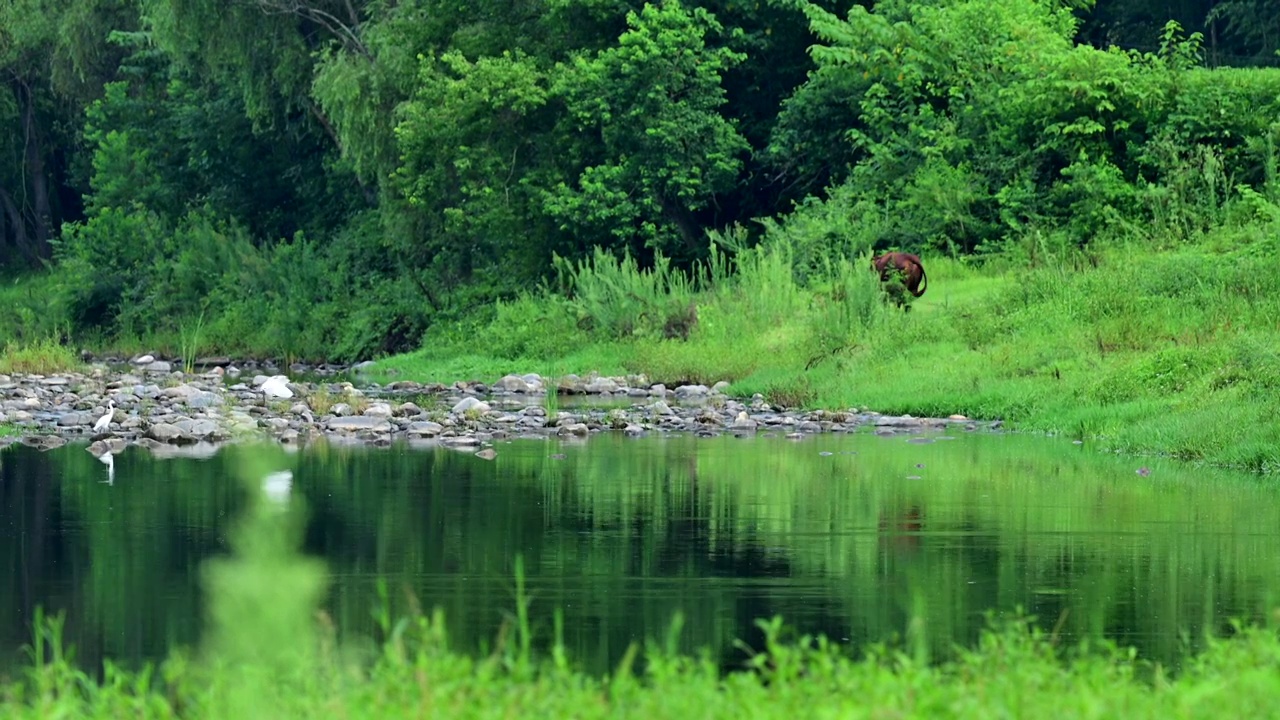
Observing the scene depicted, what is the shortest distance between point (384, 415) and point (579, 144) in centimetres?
1590

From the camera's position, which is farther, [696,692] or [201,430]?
[201,430]

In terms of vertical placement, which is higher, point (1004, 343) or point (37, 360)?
point (1004, 343)

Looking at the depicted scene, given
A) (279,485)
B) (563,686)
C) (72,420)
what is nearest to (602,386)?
(72,420)

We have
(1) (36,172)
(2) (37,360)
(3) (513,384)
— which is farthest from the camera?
(1) (36,172)

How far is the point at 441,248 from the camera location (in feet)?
139

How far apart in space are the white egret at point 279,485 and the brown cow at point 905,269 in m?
12.3

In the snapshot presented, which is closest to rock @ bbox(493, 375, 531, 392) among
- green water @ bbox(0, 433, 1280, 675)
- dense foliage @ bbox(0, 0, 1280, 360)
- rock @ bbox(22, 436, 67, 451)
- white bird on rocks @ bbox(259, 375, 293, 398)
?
dense foliage @ bbox(0, 0, 1280, 360)

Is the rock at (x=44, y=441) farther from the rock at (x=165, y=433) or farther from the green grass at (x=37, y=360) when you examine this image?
the green grass at (x=37, y=360)

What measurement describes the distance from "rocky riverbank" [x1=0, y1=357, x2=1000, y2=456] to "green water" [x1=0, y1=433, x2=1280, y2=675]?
139 cm

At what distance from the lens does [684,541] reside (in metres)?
13.0

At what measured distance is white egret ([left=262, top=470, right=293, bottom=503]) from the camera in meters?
14.8

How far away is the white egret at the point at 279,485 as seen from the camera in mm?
14809

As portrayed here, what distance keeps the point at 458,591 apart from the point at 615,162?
27392 millimetres

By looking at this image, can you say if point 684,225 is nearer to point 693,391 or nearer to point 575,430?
point 693,391
